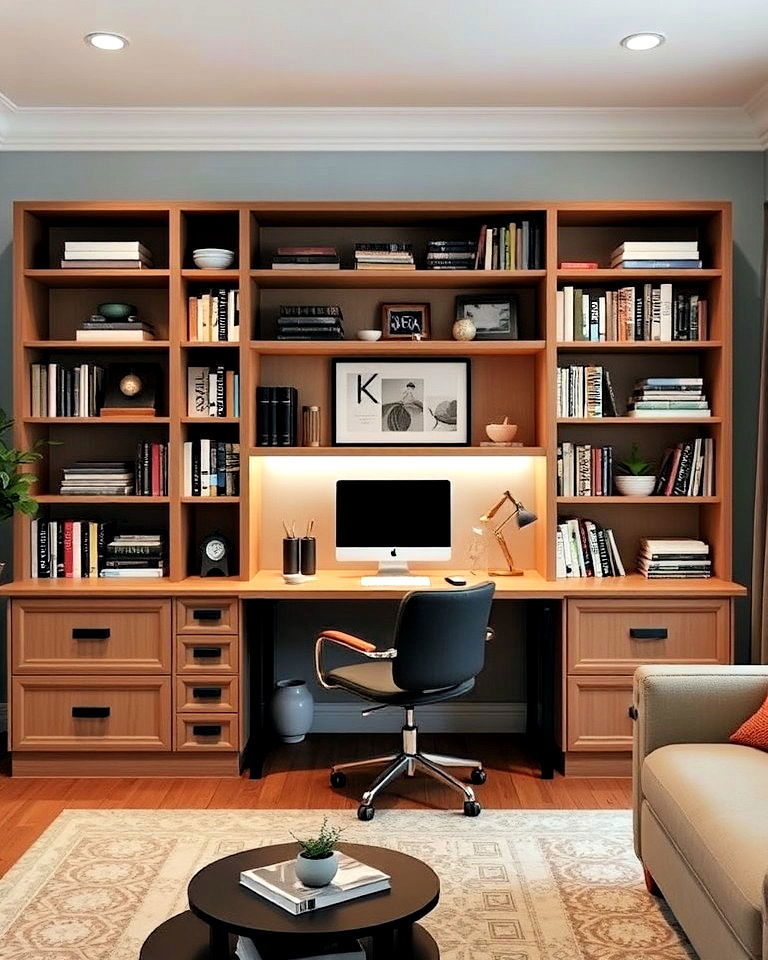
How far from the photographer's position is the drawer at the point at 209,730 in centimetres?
432

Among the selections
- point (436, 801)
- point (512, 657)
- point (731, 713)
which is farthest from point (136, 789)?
point (731, 713)

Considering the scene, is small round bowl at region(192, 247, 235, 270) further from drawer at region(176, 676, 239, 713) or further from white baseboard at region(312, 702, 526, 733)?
white baseboard at region(312, 702, 526, 733)

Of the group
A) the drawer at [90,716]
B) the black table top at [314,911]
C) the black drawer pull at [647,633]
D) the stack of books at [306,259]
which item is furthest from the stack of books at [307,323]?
the black table top at [314,911]

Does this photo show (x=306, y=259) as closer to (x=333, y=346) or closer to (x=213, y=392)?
(x=333, y=346)

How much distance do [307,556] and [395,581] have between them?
0.40 meters

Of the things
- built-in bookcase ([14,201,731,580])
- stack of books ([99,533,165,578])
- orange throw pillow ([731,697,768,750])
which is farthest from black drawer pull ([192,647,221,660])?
orange throw pillow ([731,697,768,750])

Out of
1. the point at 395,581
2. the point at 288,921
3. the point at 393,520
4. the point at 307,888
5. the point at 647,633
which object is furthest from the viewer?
the point at 393,520

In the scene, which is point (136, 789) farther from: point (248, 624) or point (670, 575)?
point (670, 575)

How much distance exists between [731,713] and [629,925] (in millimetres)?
680

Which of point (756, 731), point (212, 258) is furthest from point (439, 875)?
point (212, 258)

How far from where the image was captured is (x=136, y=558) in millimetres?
4598

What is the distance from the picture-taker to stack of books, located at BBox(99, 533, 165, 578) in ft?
15.1

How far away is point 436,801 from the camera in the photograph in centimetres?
404

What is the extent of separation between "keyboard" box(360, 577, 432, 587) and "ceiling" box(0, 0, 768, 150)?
2076 millimetres
